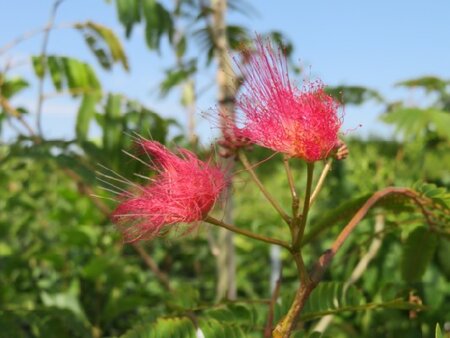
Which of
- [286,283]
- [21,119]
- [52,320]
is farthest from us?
[286,283]

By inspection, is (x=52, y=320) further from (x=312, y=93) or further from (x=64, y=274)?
(x=64, y=274)

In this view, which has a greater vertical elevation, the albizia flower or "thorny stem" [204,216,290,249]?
the albizia flower

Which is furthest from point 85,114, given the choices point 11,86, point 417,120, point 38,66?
point 417,120

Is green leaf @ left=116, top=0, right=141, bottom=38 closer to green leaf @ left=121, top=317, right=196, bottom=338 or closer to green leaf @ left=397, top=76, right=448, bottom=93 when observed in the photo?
green leaf @ left=397, top=76, right=448, bottom=93

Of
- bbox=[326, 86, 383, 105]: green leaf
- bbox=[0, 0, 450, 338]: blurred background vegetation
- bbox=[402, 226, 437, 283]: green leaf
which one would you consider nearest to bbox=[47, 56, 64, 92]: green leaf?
bbox=[0, 0, 450, 338]: blurred background vegetation

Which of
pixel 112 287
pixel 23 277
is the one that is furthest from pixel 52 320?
pixel 23 277

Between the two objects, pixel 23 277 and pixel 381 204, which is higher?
pixel 381 204

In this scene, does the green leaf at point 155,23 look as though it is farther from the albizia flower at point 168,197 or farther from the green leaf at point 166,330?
the green leaf at point 166,330
